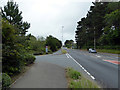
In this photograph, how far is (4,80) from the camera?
4117 millimetres

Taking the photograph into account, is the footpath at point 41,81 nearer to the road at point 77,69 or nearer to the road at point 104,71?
the road at point 77,69

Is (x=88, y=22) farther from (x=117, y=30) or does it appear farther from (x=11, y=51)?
(x=11, y=51)

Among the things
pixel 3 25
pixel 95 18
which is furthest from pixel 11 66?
pixel 95 18

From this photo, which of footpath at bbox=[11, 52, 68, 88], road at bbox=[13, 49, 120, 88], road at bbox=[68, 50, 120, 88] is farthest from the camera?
road at bbox=[68, 50, 120, 88]

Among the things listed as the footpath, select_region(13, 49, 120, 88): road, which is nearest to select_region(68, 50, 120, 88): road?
select_region(13, 49, 120, 88): road

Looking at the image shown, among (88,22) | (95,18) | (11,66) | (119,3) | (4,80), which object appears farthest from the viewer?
(88,22)

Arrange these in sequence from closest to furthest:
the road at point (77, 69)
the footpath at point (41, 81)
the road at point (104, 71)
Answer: the footpath at point (41, 81), the road at point (77, 69), the road at point (104, 71)

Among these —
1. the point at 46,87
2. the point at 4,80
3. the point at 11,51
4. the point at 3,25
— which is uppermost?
the point at 3,25

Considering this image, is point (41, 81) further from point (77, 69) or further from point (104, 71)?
point (104, 71)

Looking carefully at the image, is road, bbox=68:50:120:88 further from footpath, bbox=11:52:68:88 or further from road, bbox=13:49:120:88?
footpath, bbox=11:52:68:88

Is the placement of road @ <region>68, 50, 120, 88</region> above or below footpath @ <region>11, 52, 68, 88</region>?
below

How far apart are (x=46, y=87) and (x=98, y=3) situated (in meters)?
38.3

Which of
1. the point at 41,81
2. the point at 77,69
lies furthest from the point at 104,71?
the point at 41,81

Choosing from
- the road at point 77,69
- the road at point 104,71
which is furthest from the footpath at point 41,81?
the road at point 104,71
